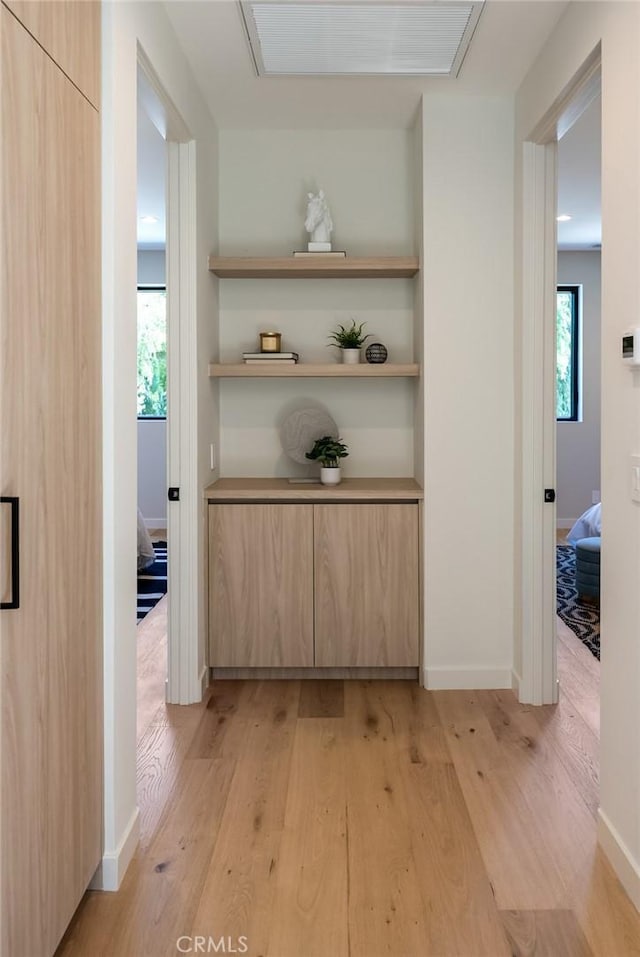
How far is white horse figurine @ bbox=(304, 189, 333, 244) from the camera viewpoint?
378 centimetres

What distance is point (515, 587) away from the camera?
3510 mm

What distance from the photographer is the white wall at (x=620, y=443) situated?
2.05 meters

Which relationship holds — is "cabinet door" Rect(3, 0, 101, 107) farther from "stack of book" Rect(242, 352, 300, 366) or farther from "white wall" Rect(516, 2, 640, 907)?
"stack of book" Rect(242, 352, 300, 366)

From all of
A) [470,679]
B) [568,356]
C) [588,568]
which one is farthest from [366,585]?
[568,356]

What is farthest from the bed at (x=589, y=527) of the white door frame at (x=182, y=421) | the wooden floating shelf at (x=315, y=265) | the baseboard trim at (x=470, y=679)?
the white door frame at (x=182, y=421)

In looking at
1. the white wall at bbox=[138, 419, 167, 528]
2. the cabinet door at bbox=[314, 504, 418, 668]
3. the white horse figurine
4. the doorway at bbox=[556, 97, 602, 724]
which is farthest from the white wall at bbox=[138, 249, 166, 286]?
the cabinet door at bbox=[314, 504, 418, 668]

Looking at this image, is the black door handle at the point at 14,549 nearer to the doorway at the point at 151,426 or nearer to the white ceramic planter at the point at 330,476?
the doorway at the point at 151,426

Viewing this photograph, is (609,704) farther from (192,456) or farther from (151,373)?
(151,373)

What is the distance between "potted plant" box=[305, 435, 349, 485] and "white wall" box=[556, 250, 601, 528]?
14.7 feet

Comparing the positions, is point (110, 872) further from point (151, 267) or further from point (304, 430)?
point (151, 267)

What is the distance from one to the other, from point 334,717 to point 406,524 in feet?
2.95

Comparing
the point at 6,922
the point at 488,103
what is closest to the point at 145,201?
the point at 488,103

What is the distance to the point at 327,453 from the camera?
3.78 meters

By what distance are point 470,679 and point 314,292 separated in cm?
200
